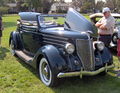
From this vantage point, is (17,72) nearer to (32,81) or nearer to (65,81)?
(32,81)

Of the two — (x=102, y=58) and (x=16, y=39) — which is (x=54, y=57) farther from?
(x=16, y=39)

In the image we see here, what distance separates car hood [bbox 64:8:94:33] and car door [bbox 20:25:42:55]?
0.93m

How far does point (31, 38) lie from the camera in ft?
22.4

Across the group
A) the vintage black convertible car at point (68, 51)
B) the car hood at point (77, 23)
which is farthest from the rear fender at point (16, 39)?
the car hood at point (77, 23)

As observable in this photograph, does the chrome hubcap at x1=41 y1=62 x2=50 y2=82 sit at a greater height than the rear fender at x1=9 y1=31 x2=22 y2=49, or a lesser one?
lesser

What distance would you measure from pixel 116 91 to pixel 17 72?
2.81 metres

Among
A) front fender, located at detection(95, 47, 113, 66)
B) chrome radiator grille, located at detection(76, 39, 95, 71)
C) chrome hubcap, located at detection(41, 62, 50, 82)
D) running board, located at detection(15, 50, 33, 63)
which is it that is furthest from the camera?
running board, located at detection(15, 50, 33, 63)

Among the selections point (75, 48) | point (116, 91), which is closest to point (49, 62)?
point (75, 48)

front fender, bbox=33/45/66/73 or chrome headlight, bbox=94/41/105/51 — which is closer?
front fender, bbox=33/45/66/73

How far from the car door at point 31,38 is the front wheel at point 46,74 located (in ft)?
3.07

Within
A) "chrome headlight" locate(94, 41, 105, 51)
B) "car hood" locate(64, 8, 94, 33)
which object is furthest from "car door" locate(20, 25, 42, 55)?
"chrome headlight" locate(94, 41, 105, 51)

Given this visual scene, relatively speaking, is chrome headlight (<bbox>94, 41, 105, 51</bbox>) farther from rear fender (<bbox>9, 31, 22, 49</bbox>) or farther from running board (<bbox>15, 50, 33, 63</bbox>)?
rear fender (<bbox>9, 31, 22, 49</bbox>)

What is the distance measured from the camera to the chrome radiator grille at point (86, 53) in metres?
5.23

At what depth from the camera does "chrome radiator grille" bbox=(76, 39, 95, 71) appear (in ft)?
17.1
